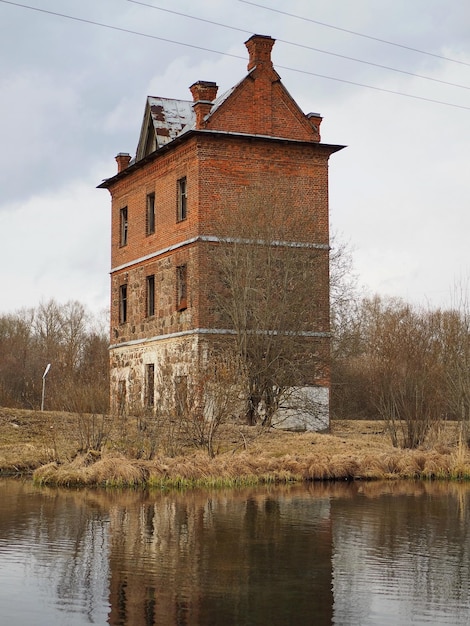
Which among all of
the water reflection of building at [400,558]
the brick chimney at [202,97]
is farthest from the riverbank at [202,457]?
the brick chimney at [202,97]

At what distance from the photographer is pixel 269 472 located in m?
22.5

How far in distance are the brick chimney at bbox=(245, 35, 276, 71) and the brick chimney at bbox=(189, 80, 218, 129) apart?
68.6 inches

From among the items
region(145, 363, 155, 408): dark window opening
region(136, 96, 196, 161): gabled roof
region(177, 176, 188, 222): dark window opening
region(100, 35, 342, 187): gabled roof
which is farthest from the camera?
region(136, 96, 196, 161): gabled roof

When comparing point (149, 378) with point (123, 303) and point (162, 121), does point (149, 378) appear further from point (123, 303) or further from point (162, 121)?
point (162, 121)

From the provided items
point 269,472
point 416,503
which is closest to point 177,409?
point 269,472

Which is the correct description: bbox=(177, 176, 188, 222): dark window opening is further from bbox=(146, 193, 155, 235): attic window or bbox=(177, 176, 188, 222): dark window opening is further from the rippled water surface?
the rippled water surface

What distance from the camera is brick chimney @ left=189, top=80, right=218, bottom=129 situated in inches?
1362

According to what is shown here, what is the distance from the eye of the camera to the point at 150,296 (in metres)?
38.8

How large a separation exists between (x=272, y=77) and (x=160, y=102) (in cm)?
525

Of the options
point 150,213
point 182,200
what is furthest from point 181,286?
point 150,213

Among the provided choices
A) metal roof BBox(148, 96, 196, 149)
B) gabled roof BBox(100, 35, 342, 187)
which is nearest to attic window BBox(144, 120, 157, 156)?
metal roof BBox(148, 96, 196, 149)

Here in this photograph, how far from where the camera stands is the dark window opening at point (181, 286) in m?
35.4

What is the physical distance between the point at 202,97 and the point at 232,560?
25597mm

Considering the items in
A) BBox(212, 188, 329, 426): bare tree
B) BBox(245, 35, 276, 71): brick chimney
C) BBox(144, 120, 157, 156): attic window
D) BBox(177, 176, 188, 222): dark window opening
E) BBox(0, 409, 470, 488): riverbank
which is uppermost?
BBox(245, 35, 276, 71): brick chimney
